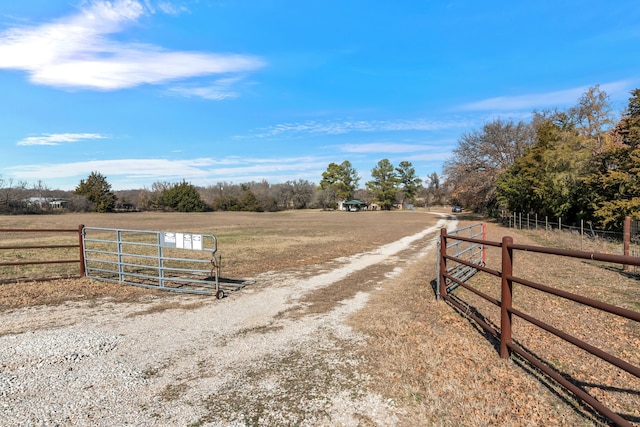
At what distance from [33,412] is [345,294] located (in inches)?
225

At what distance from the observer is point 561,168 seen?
76.2 feet

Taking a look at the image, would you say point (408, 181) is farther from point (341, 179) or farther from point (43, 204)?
point (43, 204)

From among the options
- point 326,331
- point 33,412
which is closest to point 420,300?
point 326,331

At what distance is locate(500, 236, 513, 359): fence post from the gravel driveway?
179cm

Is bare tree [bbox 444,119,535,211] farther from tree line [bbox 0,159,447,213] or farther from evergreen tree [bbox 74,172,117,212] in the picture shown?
evergreen tree [bbox 74,172,117,212]

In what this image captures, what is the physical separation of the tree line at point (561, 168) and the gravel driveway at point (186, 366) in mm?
18080

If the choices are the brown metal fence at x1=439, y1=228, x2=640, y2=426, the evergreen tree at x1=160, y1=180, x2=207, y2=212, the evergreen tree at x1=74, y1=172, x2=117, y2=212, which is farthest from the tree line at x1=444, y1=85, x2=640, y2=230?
the evergreen tree at x1=74, y1=172, x2=117, y2=212

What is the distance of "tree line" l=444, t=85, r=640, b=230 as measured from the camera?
57.7 feet

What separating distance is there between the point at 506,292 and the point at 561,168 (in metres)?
23.8

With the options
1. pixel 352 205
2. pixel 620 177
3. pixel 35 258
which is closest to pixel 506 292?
pixel 35 258

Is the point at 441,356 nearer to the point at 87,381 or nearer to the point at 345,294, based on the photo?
the point at 345,294

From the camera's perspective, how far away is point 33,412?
3.28 metres

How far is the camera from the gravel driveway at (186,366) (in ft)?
10.7

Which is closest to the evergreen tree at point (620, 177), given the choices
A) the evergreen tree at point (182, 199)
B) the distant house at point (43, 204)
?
the evergreen tree at point (182, 199)
